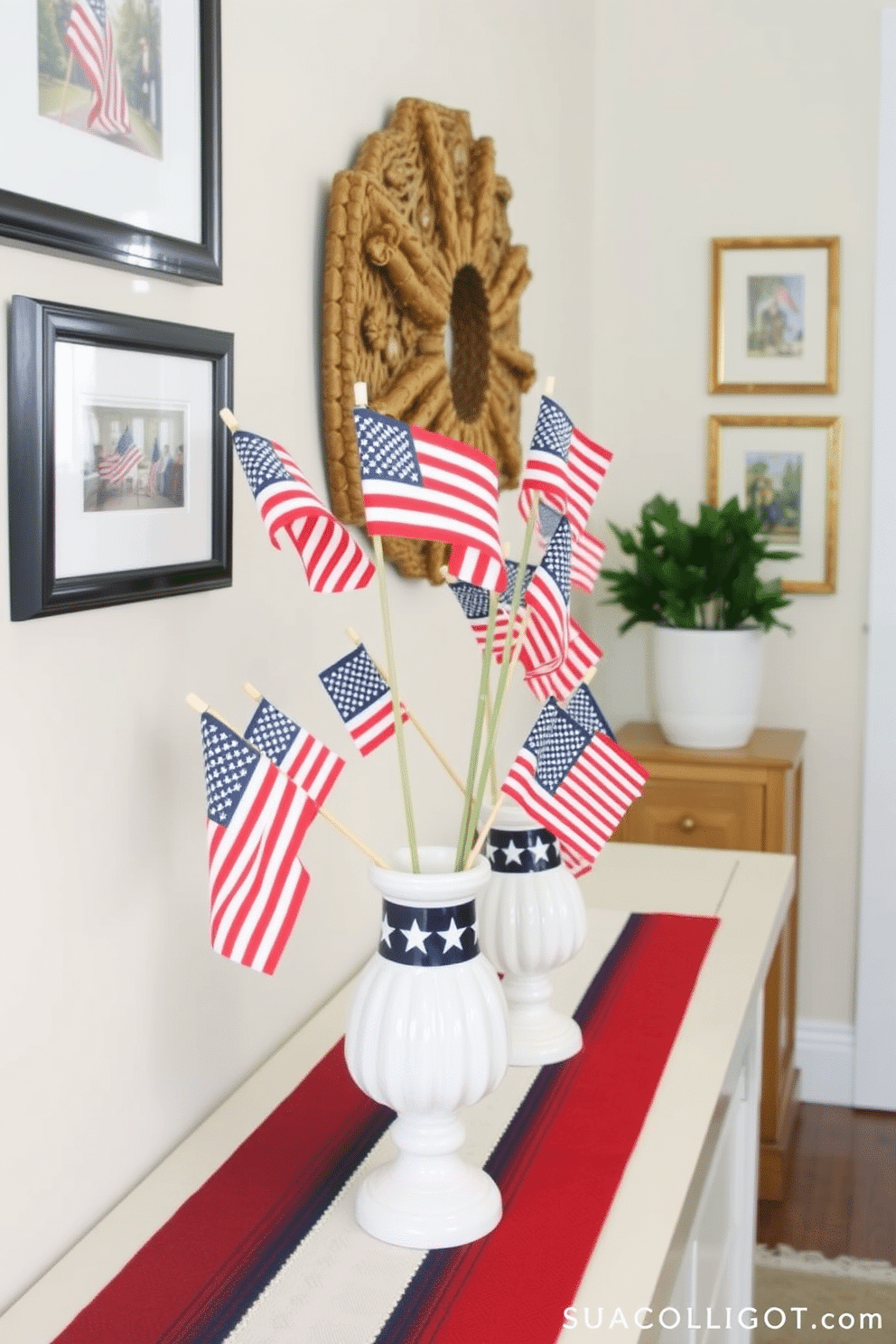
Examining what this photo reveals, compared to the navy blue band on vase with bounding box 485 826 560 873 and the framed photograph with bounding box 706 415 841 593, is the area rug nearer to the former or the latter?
the navy blue band on vase with bounding box 485 826 560 873

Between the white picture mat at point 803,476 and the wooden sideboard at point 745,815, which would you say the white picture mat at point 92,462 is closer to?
the wooden sideboard at point 745,815

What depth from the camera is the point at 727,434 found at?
320 centimetres

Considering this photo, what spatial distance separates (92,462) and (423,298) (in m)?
0.76

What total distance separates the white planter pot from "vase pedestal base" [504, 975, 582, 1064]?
56.4 inches

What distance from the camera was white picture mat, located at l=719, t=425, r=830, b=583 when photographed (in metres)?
3.16

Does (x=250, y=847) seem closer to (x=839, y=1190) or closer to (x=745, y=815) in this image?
(x=745, y=815)

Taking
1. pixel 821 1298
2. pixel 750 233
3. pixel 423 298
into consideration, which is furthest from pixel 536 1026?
pixel 750 233

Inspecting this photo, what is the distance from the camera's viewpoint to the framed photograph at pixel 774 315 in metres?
3.11

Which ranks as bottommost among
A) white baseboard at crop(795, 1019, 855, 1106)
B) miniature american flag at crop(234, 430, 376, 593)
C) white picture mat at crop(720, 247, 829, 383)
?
white baseboard at crop(795, 1019, 855, 1106)

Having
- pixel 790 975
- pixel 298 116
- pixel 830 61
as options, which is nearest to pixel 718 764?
pixel 790 975

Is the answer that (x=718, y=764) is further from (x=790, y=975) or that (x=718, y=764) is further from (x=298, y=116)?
(x=298, y=116)

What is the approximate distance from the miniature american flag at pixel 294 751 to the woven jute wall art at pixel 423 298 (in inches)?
16.9

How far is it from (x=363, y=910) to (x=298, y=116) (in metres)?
0.96

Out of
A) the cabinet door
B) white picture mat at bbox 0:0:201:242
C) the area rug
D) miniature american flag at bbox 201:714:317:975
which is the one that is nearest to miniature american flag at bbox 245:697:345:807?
miniature american flag at bbox 201:714:317:975
